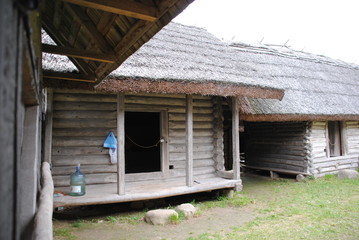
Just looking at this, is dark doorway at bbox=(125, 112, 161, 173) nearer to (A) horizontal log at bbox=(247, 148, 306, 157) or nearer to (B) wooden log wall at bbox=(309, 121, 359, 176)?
(A) horizontal log at bbox=(247, 148, 306, 157)

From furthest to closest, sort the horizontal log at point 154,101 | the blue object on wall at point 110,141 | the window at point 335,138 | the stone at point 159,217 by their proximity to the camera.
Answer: the window at point 335,138 < the horizontal log at point 154,101 < the blue object on wall at point 110,141 < the stone at point 159,217

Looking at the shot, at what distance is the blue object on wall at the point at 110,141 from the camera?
632cm

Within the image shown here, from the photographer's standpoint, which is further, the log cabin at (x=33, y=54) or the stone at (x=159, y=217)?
the stone at (x=159, y=217)

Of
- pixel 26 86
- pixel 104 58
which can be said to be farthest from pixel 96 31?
pixel 26 86

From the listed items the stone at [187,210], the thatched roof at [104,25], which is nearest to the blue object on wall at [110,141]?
the stone at [187,210]

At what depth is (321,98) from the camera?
10438 mm

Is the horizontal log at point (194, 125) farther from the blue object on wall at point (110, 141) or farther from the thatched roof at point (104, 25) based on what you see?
the thatched roof at point (104, 25)

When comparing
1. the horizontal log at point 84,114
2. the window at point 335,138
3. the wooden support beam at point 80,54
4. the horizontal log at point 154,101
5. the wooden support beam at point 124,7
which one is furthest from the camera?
the window at point 335,138

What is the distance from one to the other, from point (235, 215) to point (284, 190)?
10.2ft

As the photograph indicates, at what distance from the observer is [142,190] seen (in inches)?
240

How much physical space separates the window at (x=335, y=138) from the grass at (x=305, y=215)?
2.54 meters

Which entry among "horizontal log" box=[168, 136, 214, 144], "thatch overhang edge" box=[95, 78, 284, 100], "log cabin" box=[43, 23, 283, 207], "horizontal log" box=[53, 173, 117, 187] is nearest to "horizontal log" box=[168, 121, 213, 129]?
"log cabin" box=[43, 23, 283, 207]

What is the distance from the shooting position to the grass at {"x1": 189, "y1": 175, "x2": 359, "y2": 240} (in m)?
4.76

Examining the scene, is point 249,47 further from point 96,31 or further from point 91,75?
point 96,31
